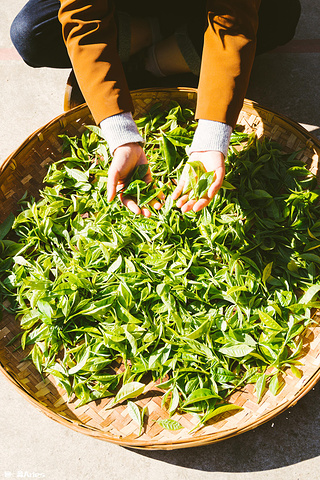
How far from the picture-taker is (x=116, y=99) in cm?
99

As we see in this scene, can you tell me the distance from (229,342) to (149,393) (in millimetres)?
215

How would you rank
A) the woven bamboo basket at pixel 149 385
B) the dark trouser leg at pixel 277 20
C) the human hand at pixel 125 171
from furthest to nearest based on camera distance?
1. the dark trouser leg at pixel 277 20
2. the human hand at pixel 125 171
3. the woven bamboo basket at pixel 149 385

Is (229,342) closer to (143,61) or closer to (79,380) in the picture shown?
(79,380)

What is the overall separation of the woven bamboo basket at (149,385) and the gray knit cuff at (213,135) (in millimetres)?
268

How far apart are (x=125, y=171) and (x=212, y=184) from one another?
0.21 metres

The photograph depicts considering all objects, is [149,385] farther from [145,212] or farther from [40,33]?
[40,33]

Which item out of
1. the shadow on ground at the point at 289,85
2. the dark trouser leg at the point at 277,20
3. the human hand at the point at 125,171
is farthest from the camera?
the shadow on ground at the point at 289,85

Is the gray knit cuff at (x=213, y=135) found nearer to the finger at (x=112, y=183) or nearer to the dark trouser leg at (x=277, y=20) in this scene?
the finger at (x=112, y=183)

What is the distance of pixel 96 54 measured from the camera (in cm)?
98

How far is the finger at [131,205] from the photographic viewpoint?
1036 millimetres

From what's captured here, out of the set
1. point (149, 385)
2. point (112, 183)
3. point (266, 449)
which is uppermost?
point (112, 183)

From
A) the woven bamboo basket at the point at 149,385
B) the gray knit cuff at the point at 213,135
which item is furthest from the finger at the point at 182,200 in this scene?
the woven bamboo basket at the point at 149,385

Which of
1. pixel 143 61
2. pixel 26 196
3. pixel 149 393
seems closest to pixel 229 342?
pixel 149 393

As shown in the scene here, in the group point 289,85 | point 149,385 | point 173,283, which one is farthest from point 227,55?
point 149,385
